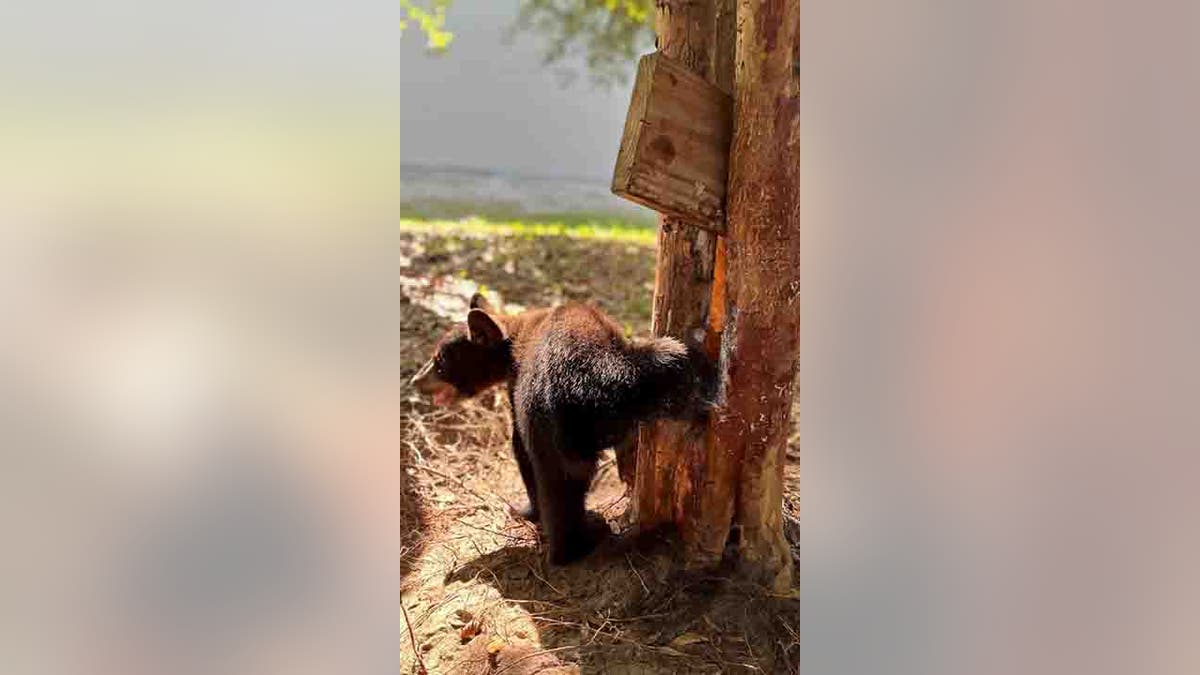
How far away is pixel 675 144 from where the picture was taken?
2.63 meters

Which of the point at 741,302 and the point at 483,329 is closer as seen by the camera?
the point at 741,302

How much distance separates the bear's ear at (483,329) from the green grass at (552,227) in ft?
7.18

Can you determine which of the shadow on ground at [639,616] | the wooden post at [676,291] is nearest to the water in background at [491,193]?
the wooden post at [676,291]

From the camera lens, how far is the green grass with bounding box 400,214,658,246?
578 centimetres

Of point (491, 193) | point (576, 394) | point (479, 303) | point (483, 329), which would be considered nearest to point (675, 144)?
point (576, 394)

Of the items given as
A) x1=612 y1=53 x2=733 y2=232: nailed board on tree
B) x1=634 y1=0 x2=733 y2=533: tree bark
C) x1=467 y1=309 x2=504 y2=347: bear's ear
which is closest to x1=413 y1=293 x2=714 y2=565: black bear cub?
x1=467 y1=309 x2=504 y2=347: bear's ear

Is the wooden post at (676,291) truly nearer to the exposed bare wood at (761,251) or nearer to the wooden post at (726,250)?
the wooden post at (726,250)

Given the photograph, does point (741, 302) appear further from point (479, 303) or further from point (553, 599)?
point (479, 303)

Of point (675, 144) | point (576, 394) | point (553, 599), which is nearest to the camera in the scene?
point (675, 144)

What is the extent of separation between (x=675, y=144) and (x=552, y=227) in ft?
11.8

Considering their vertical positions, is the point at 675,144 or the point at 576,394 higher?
the point at 675,144
